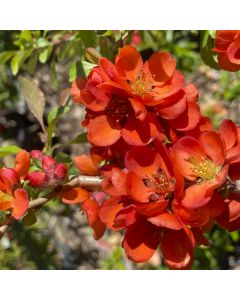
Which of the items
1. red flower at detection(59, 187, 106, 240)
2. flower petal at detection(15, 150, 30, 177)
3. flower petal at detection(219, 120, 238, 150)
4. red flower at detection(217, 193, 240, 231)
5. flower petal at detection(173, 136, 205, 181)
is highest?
flower petal at detection(219, 120, 238, 150)

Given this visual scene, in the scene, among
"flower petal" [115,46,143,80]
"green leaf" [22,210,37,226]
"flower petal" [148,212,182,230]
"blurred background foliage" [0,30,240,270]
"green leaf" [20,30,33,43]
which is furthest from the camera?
"green leaf" [20,30,33,43]

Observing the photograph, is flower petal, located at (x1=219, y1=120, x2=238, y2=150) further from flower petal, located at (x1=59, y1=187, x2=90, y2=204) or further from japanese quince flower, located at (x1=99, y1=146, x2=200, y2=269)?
flower petal, located at (x1=59, y1=187, x2=90, y2=204)

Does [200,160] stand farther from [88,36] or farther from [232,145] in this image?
[88,36]

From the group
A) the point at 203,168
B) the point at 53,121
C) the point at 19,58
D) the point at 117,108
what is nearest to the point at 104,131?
the point at 117,108

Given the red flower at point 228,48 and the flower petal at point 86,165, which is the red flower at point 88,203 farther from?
the red flower at point 228,48

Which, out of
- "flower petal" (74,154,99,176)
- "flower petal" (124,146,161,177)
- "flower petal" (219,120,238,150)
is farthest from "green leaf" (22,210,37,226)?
"flower petal" (219,120,238,150)

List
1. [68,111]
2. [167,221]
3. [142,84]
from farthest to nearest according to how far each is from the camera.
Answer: [68,111], [142,84], [167,221]

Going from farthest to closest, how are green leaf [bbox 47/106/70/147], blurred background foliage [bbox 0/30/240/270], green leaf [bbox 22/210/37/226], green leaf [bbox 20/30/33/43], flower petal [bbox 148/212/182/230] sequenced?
green leaf [bbox 20/30/33/43] → blurred background foliage [bbox 0/30/240/270] → green leaf [bbox 47/106/70/147] → green leaf [bbox 22/210/37/226] → flower petal [bbox 148/212/182/230]
